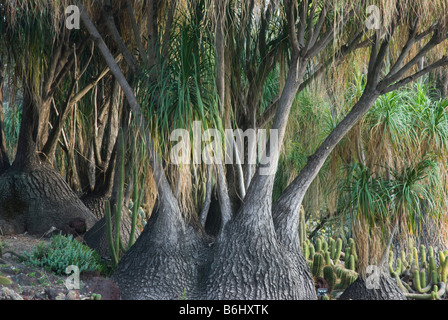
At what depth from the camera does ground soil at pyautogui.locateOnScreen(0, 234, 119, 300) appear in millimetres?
4247

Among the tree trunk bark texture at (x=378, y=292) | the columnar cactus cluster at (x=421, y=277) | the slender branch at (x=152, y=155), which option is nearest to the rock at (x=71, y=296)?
the slender branch at (x=152, y=155)

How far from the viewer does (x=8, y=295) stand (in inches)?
157

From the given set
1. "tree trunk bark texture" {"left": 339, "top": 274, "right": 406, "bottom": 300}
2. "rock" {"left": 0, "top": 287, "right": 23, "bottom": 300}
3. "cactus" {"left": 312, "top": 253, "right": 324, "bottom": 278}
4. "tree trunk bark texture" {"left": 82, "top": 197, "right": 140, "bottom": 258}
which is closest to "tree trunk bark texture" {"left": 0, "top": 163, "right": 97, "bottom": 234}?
"tree trunk bark texture" {"left": 82, "top": 197, "right": 140, "bottom": 258}

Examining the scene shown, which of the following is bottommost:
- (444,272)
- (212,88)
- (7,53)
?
(444,272)

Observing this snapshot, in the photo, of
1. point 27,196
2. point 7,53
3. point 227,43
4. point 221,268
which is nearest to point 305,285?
point 221,268

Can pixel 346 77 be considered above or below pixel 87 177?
above

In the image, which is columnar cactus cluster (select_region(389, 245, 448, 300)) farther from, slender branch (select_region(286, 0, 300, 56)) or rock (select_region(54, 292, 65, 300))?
rock (select_region(54, 292, 65, 300))

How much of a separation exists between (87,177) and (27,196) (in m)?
1.42

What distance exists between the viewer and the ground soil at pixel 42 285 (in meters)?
4.25

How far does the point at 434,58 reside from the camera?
593cm

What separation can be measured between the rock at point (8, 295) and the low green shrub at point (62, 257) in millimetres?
998

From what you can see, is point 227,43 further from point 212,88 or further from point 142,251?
point 142,251

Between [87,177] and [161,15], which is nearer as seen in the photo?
[161,15]

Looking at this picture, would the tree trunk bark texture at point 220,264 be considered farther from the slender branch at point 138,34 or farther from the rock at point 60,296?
the slender branch at point 138,34
